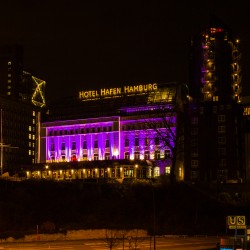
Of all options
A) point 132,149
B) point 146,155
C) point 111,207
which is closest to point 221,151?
point 146,155

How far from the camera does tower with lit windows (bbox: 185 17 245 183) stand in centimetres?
17500

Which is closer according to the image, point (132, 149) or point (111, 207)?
point (111, 207)

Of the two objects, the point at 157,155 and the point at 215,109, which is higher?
the point at 215,109

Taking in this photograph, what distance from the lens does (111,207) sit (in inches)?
3627

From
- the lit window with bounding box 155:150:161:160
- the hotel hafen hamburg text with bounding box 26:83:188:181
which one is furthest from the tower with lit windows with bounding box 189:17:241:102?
the lit window with bounding box 155:150:161:160

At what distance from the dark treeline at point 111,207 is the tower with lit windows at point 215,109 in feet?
226

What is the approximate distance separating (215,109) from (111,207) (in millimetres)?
94773

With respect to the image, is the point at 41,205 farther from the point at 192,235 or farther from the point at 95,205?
the point at 192,235

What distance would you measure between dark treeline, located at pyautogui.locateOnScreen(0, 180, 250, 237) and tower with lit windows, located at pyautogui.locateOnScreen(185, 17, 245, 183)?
69.0 metres

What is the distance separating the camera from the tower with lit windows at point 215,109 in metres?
175

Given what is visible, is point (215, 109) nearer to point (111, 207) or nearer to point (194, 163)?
point (194, 163)

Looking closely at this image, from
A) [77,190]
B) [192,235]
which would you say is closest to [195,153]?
[77,190]

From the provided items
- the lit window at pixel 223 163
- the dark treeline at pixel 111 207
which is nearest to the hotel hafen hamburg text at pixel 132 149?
the lit window at pixel 223 163

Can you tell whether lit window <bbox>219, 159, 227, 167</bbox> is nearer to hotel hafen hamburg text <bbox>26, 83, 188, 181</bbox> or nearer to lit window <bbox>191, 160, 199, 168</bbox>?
lit window <bbox>191, 160, 199, 168</bbox>
